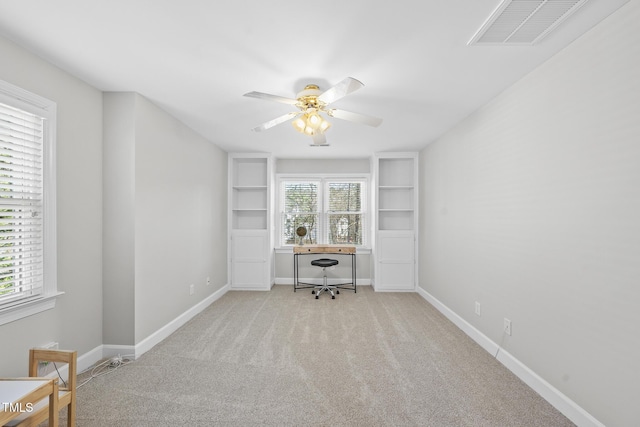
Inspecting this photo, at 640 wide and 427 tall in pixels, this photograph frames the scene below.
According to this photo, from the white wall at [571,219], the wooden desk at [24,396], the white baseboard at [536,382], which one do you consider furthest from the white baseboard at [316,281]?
the wooden desk at [24,396]

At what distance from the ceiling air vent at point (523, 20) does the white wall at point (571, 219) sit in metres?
0.27

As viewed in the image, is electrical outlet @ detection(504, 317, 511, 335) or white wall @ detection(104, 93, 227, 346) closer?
electrical outlet @ detection(504, 317, 511, 335)

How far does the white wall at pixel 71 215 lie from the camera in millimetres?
2168

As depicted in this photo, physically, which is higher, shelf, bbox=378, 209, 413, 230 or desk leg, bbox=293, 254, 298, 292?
shelf, bbox=378, 209, 413, 230

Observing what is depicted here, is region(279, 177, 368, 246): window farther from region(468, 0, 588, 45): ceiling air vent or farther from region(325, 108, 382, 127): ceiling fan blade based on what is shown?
region(468, 0, 588, 45): ceiling air vent

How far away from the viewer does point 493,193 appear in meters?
3.08

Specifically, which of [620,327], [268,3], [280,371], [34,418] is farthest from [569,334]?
[34,418]

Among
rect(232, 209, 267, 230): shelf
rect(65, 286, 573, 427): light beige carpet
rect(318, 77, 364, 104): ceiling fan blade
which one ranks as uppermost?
rect(318, 77, 364, 104): ceiling fan blade

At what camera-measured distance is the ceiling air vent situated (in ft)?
5.64

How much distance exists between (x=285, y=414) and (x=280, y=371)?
23.4 inches

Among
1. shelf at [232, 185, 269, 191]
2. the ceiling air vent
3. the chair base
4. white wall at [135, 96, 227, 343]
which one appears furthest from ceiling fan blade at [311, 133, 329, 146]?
the chair base

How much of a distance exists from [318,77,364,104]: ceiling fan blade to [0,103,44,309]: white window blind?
2.02m

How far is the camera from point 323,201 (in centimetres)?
616

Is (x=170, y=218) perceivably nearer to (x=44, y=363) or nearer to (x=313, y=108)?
(x=44, y=363)
